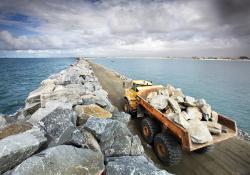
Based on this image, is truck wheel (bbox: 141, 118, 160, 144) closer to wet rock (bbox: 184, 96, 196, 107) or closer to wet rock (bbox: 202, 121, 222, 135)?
wet rock (bbox: 184, 96, 196, 107)

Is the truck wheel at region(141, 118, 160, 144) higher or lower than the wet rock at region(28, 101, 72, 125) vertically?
lower

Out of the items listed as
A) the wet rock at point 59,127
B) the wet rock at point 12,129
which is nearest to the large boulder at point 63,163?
the wet rock at point 59,127

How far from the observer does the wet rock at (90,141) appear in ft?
12.9

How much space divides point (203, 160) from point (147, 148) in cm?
202

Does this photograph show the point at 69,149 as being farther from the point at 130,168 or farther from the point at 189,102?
the point at 189,102

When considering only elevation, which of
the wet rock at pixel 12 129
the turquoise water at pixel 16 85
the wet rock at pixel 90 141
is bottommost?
the turquoise water at pixel 16 85

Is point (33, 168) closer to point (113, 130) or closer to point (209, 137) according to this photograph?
point (113, 130)

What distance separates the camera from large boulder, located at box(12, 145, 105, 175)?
2.86m

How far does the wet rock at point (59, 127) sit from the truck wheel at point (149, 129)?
3154 mm

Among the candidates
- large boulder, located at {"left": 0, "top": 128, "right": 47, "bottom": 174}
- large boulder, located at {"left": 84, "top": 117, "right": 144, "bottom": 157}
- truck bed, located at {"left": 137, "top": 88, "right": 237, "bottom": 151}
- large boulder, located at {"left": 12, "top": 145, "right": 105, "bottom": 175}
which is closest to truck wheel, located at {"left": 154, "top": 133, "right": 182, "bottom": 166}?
truck bed, located at {"left": 137, "top": 88, "right": 237, "bottom": 151}

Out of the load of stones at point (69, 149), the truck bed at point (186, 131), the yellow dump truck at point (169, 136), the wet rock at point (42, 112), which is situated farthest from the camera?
the wet rock at point (42, 112)

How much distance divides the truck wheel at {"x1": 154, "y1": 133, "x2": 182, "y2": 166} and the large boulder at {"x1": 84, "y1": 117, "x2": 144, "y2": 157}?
132 centimetres

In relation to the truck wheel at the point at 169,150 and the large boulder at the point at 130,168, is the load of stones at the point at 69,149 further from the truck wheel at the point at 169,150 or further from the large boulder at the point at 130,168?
the truck wheel at the point at 169,150

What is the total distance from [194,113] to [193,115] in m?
0.15
